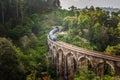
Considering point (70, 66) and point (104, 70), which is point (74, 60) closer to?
point (70, 66)

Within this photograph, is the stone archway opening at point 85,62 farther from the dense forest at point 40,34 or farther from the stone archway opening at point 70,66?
the dense forest at point 40,34

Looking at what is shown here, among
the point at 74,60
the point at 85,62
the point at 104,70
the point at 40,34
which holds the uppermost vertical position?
the point at 40,34

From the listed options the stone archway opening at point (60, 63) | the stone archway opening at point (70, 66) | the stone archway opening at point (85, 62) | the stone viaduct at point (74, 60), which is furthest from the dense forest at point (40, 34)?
the stone archway opening at point (85, 62)

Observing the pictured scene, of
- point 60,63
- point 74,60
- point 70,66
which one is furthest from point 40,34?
point 74,60

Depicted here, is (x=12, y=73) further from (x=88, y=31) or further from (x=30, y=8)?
(x=30, y=8)

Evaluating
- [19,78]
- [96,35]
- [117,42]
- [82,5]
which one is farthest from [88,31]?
[82,5]

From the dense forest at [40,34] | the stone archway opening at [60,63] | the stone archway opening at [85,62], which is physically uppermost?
the dense forest at [40,34]
